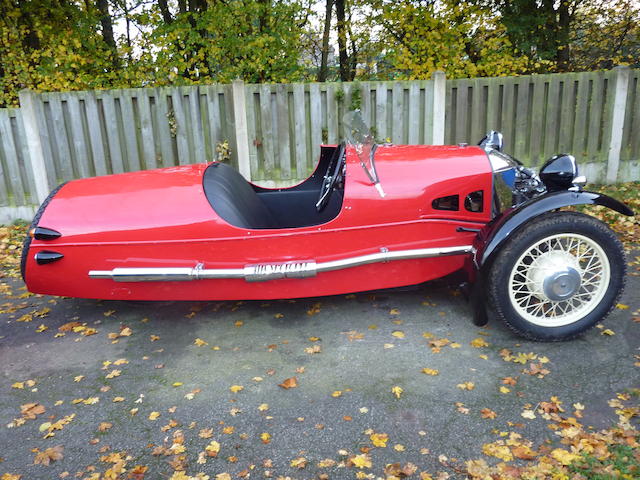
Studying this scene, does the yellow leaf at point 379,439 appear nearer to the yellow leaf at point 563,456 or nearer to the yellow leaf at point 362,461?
the yellow leaf at point 362,461

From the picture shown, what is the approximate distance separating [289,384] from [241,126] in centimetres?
453

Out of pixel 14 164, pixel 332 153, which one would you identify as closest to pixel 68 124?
pixel 14 164

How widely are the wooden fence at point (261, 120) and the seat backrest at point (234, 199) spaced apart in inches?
101

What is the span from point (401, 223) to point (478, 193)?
2.07 ft

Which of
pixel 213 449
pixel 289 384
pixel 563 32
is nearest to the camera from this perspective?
pixel 213 449

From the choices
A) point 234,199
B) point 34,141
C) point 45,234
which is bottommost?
point 45,234

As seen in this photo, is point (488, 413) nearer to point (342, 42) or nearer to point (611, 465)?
point (611, 465)

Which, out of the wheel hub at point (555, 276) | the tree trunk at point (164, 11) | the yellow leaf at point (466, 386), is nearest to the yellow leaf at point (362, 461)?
the yellow leaf at point (466, 386)

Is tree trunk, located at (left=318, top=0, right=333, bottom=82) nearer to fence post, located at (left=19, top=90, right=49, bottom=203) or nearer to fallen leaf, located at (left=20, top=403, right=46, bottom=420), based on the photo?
fence post, located at (left=19, top=90, right=49, bottom=203)

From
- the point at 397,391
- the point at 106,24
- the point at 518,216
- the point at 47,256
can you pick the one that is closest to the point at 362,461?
the point at 397,391

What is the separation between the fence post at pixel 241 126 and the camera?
660 centimetres

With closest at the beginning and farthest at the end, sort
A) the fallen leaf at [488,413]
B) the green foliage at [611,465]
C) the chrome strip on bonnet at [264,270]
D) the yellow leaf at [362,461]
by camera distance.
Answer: the green foliage at [611,465], the yellow leaf at [362,461], the fallen leaf at [488,413], the chrome strip on bonnet at [264,270]

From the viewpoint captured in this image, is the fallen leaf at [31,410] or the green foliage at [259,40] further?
the green foliage at [259,40]

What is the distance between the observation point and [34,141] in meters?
6.60
